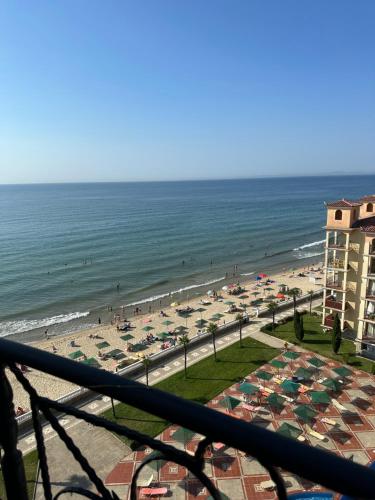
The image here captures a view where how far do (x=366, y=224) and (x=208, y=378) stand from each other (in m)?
16.4

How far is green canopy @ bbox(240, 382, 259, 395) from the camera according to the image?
76.1 feet

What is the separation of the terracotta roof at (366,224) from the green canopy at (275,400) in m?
13.6

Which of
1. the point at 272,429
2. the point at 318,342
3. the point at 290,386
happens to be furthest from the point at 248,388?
the point at 318,342

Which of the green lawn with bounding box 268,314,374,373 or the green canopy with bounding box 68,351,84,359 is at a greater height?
the green lawn with bounding box 268,314,374,373

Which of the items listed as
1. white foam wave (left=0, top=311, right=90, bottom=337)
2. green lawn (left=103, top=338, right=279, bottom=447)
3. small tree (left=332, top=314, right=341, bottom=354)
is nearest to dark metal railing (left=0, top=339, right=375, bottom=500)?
green lawn (left=103, top=338, right=279, bottom=447)

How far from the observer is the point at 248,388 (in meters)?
23.4

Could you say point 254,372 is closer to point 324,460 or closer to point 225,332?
point 225,332

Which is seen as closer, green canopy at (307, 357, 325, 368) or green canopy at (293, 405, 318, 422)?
green canopy at (293, 405, 318, 422)

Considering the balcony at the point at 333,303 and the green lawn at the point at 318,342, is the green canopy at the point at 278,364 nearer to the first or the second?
the green lawn at the point at 318,342

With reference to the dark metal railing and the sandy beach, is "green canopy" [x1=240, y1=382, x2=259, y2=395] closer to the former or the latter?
the sandy beach

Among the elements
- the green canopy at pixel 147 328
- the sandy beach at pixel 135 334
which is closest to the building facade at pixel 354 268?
the sandy beach at pixel 135 334

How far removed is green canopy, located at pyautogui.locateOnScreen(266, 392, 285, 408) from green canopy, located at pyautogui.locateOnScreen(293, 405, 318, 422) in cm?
124

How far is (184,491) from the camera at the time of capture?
16.7 m

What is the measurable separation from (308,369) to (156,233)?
6229cm
